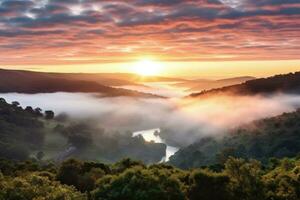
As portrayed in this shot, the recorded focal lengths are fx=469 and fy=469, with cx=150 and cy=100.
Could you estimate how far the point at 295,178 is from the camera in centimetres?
9294

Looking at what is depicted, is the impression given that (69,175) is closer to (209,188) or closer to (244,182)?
(209,188)

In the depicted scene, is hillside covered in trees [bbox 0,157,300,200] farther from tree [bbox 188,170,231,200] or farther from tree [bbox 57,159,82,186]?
tree [bbox 57,159,82,186]

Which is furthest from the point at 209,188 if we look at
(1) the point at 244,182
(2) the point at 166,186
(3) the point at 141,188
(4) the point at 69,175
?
(4) the point at 69,175

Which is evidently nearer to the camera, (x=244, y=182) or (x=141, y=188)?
(x=141, y=188)

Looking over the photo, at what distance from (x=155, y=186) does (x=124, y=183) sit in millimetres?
5526

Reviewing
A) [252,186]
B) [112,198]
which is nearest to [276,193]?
[252,186]

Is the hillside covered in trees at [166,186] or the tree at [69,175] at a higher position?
the hillside covered in trees at [166,186]

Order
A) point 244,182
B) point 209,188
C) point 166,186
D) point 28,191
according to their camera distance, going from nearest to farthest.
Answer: point 28,191 < point 166,186 < point 209,188 < point 244,182

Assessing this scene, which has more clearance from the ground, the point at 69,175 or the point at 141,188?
the point at 141,188

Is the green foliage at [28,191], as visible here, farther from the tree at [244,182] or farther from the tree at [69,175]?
the tree at [69,175]

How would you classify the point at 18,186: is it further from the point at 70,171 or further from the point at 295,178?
the point at 295,178

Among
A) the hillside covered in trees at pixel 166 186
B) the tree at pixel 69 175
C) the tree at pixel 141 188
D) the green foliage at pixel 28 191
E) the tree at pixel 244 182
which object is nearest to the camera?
the green foliage at pixel 28 191

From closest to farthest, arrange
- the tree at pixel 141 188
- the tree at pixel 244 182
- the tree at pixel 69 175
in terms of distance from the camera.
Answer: the tree at pixel 141 188, the tree at pixel 244 182, the tree at pixel 69 175

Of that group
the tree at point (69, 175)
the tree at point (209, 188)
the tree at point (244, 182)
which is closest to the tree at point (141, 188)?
the tree at point (209, 188)
